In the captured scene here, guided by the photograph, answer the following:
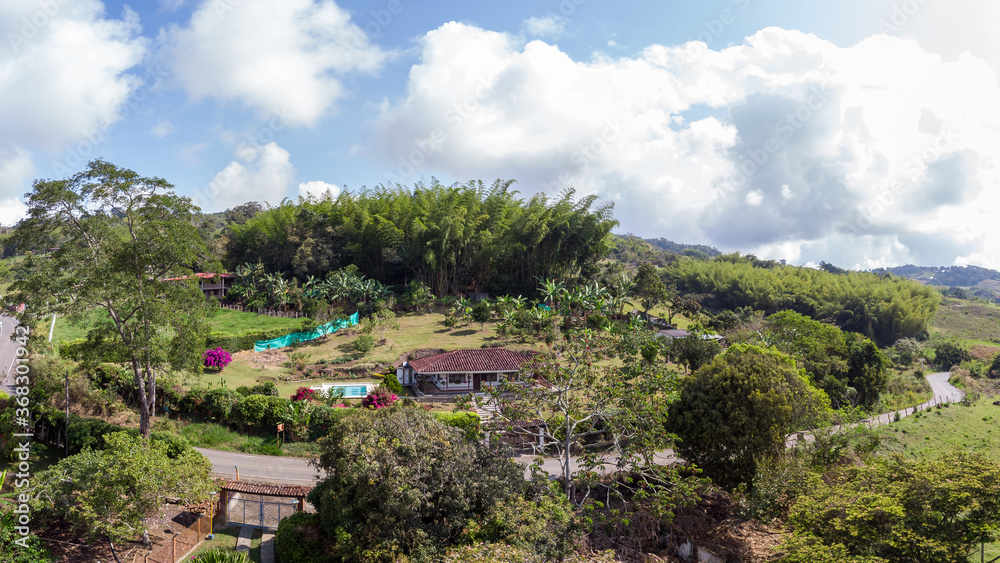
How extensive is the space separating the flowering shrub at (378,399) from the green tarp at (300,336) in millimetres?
15766

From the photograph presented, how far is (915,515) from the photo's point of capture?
1166cm

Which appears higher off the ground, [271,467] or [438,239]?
[438,239]

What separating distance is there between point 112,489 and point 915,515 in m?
19.0

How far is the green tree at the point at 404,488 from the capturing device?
12.5 metres

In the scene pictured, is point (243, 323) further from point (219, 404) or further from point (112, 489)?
point (112, 489)

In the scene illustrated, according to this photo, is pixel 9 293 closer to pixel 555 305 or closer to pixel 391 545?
pixel 391 545

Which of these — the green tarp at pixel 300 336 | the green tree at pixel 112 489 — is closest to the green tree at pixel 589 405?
the green tree at pixel 112 489

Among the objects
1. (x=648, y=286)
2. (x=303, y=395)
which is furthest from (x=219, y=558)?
(x=648, y=286)

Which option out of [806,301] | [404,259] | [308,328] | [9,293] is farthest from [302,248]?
[806,301]

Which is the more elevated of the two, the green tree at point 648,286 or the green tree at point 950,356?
the green tree at point 648,286

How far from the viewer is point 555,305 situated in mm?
55094

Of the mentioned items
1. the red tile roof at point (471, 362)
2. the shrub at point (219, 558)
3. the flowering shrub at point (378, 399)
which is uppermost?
the red tile roof at point (471, 362)

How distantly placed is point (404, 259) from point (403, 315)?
6974 mm

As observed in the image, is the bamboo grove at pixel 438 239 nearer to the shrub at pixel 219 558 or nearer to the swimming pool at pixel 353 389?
the swimming pool at pixel 353 389
